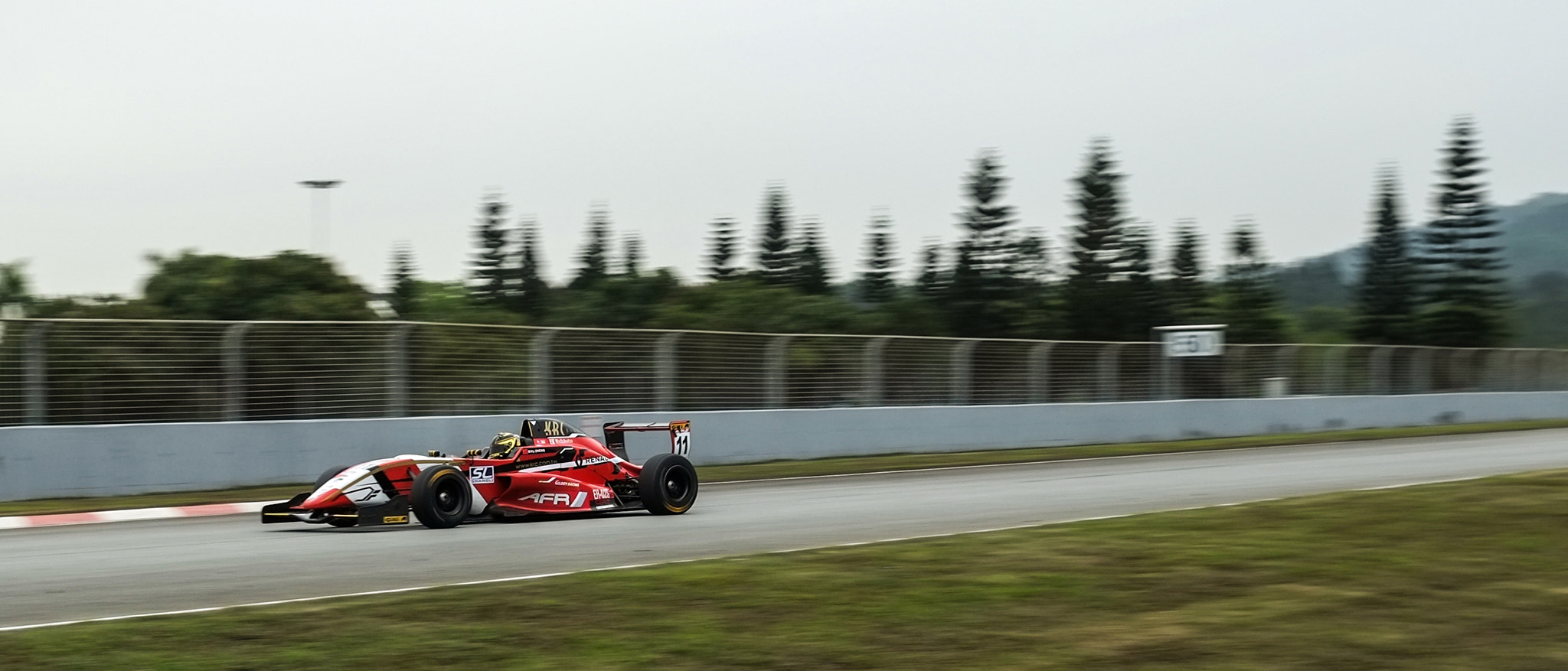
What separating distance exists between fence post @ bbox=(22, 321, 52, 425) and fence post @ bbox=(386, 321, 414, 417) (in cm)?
412

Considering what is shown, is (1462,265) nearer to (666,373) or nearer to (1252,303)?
(1252,303)

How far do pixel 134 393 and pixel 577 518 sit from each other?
6.25m

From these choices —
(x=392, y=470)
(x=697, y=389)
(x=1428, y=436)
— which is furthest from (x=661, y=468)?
(x=1428, y=436)

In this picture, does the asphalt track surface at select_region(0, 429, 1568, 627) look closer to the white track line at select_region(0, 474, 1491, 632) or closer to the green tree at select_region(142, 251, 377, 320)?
the white track line at select_region(0, 474, 1491, 632)

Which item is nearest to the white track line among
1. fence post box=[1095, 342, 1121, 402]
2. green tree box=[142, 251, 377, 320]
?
fence post box=[1095, 342, 1121, 402]

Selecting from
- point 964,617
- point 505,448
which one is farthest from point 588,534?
point 964,617

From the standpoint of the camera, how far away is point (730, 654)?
640cm

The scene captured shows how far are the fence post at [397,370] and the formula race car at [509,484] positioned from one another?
510 centimetres

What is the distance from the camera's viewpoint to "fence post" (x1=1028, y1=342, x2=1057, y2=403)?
89.7ft

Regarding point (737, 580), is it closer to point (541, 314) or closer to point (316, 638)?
point (316, 638)

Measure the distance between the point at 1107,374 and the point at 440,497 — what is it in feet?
62.2

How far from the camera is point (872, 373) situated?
24.8 m

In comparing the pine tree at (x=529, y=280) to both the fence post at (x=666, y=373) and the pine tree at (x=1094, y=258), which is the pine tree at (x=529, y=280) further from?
the fence post at (x=666, y=373)

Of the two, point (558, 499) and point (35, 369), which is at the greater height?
point (35, 369)
